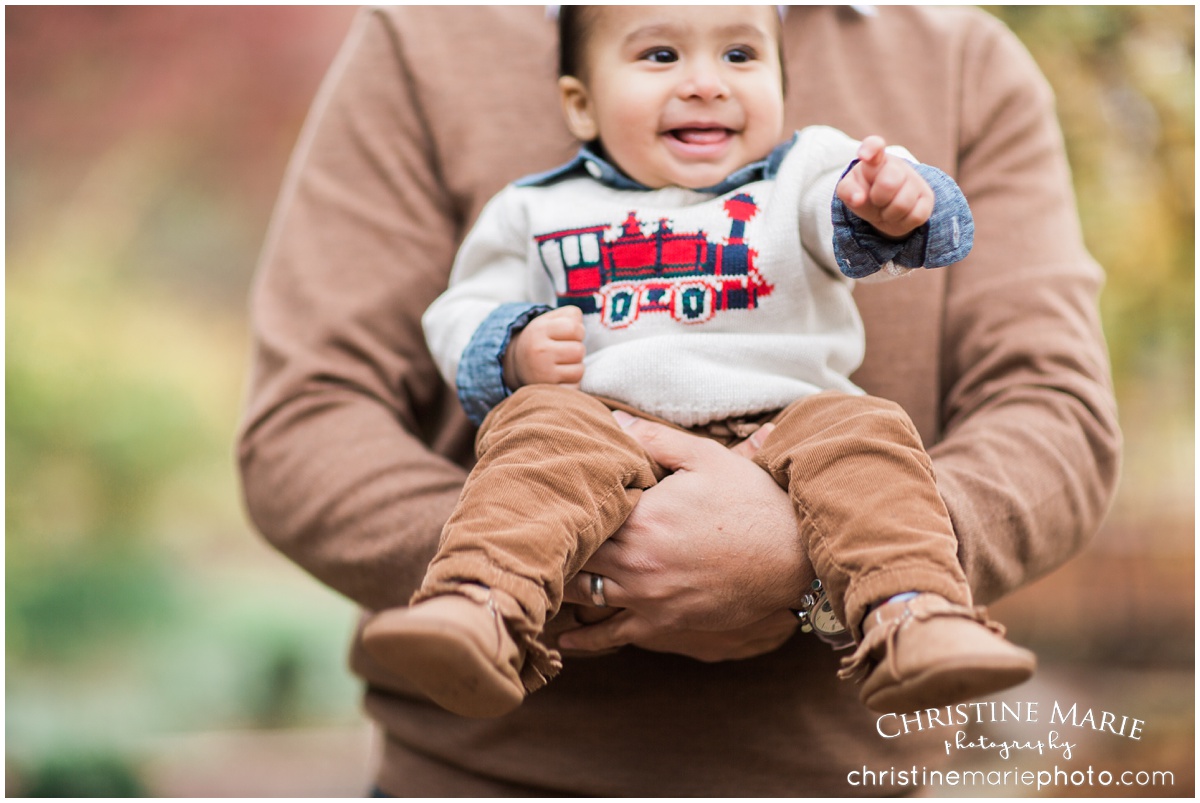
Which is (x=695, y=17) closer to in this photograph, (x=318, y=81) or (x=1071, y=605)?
(x=318, y=81)

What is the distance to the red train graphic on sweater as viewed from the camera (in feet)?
3.97

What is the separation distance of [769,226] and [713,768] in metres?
0.68

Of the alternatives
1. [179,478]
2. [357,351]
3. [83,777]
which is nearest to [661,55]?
[357,351]

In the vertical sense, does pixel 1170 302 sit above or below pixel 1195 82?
below

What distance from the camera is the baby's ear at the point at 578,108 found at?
1.38 metres

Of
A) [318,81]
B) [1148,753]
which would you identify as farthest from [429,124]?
[1148,753]

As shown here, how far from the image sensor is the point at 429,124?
1.48m

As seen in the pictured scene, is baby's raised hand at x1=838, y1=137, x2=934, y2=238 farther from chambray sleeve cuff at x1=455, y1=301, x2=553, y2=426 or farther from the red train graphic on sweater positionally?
chambray sleeve cuff at x1=455, y1=301, x2=553, y2=426

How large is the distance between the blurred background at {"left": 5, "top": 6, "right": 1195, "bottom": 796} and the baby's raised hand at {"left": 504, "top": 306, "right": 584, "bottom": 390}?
2.36 meters

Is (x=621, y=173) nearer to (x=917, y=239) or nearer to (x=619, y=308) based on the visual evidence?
(x=619, y=308)

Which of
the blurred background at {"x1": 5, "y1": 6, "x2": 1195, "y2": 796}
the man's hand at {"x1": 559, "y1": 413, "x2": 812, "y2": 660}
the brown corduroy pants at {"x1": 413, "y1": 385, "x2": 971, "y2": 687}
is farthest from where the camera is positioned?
the blurred background at {"x1": 5, "y1": 6, "x2": 1195, "y2": 796}

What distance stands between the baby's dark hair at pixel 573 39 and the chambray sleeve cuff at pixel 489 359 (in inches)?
13.7

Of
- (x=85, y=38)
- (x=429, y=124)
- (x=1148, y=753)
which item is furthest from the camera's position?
(x=85, y=38)

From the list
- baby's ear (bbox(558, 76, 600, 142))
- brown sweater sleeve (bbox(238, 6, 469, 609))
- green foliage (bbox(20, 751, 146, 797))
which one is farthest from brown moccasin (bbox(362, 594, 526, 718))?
green foliage (bbox(20, 751, 146, 797))
